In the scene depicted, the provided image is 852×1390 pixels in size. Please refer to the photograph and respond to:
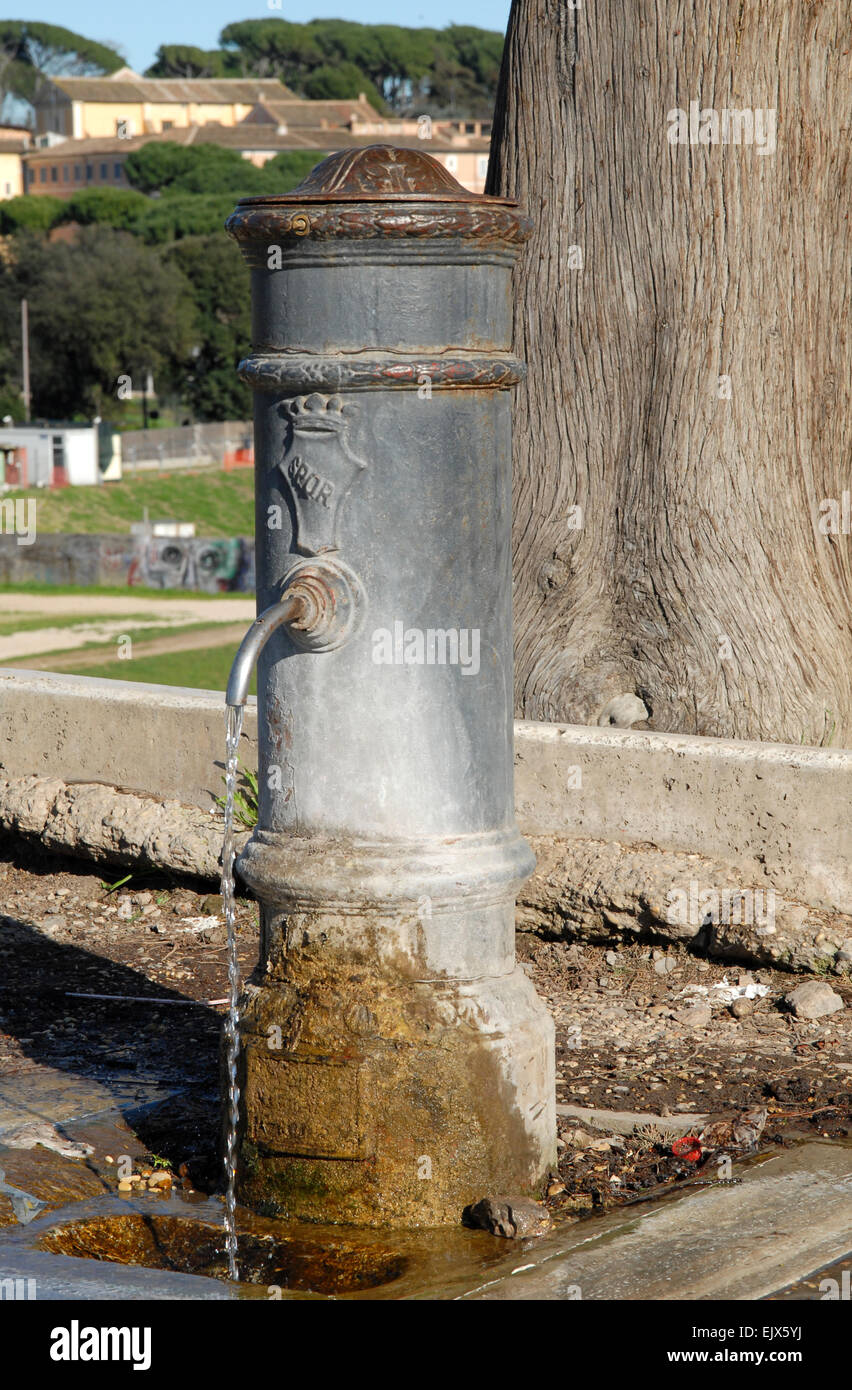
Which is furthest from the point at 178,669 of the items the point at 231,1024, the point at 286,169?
the point at 286,169

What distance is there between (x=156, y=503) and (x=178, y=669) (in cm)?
3318

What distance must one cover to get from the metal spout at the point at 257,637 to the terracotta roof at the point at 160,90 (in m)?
127

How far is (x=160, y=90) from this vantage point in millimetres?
123375

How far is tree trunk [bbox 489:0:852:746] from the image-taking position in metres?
5.48

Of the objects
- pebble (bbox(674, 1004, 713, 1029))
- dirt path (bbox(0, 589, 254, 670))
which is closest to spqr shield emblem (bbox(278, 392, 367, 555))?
pebble (bbox(674, 1004, 713, 1029))

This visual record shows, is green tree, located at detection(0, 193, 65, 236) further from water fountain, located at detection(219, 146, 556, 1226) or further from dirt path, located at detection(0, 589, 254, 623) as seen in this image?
water fountain, located at detection(219, 146, 556, 1226)

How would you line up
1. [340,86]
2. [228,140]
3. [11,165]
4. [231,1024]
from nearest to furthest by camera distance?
[231,1024]
[228,140]
[11,165]
[340,86]

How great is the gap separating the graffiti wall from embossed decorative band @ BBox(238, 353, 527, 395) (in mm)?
29363

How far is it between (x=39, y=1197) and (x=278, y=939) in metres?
0.72

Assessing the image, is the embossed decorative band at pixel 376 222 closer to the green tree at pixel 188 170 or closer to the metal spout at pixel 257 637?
the metal spout at pixel 257 637

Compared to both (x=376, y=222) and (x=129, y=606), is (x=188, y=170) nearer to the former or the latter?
(x=129, y=606)

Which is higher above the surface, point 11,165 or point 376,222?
point 11,165

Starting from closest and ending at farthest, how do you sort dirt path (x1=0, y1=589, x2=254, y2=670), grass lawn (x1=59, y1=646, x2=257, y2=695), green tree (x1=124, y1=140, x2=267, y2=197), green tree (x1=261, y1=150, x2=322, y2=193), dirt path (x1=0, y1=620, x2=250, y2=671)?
grass lawn (x1=59, y1=646, x2=257, y2=695) → dirt path (x1=0, y1=620, x2=250, y2=671) → dirt path (x1=0, y1=589, x2=254, y2=670) → green tree (x1=261, y1=150, x2=322, y2=193) → green tree (x1=124, y1=140, x2=267, y2=197)

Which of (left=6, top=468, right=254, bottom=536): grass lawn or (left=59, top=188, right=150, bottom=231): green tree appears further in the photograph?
(left=59, top=188, right=150, bottom=231): green tree
